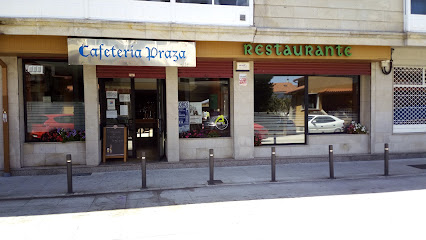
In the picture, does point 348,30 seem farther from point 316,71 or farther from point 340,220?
point 340,220

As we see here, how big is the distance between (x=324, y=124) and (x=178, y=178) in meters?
6.24

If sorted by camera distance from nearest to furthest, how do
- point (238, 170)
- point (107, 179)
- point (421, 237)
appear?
point (421, 237)
point (107, 179)
point (238, 170)

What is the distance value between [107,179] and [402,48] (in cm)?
1152

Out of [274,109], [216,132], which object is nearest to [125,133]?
[216,132]

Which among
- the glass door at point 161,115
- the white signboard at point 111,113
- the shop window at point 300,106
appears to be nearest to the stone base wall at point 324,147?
the shop window at point 300,106

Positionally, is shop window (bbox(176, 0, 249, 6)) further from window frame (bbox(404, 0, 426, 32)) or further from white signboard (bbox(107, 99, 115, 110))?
window frame (bbox(404, 0, 426, 32))

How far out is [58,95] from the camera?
9820 millimetres

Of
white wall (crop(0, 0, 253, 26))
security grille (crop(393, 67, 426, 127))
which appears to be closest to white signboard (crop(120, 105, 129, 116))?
white wall (crop(0, 0, 253, 26))

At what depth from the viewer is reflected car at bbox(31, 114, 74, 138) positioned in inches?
382

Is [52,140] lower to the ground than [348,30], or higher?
lower

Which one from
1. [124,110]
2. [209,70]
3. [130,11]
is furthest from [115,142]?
[130,11]

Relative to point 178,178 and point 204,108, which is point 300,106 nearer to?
point 204,108

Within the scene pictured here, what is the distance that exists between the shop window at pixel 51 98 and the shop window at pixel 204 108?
11.2 feet

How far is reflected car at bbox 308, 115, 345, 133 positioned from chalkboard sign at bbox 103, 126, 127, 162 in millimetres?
6838
